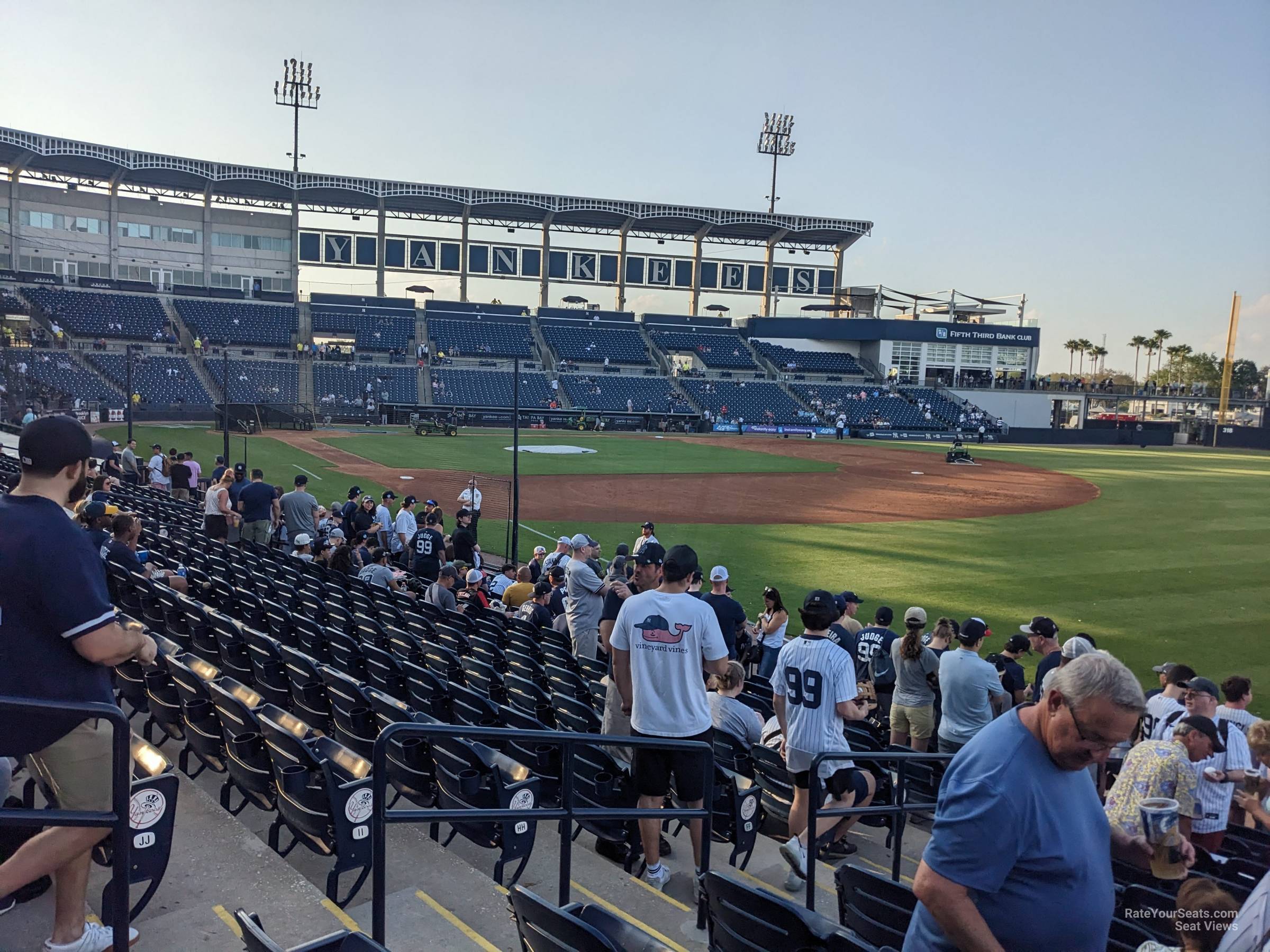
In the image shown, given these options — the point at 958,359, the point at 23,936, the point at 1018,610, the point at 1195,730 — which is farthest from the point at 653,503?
the point at 958,359

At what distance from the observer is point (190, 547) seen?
42.4 ft

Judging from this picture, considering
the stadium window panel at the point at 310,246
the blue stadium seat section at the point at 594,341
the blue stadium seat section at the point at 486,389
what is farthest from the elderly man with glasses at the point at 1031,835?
the stadium window panel at the point at 310,246

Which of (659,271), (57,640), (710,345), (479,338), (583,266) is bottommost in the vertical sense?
(57,640)

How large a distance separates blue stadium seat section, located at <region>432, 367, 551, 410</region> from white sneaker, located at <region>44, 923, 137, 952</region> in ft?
202

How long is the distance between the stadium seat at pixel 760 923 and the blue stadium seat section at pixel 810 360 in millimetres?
76546

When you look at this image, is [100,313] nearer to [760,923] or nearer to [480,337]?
[480,337]

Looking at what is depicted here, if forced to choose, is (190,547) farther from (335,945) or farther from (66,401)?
(66,401)

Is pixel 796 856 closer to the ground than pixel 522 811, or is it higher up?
closer to the ground

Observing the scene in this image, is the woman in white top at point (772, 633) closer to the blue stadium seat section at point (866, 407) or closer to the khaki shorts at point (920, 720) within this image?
the khaki shorts at point (920, 720)

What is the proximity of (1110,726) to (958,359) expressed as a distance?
Result: 272 ft

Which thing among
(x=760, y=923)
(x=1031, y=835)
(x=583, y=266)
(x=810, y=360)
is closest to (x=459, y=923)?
(x=760, y=923)

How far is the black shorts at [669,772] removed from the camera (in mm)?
5055

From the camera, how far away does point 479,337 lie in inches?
2950

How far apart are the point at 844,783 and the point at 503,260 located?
73912mm
